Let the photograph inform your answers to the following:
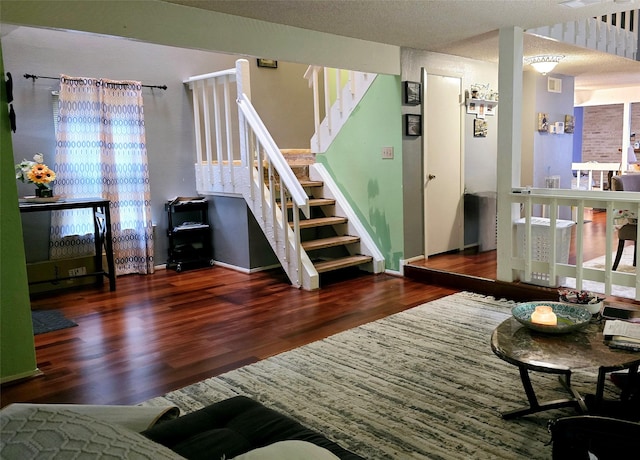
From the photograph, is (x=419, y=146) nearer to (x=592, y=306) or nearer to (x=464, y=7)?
(x=464, y=7)

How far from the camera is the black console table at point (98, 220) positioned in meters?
4.66

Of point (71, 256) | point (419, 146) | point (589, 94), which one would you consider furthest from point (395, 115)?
point (589, 94)

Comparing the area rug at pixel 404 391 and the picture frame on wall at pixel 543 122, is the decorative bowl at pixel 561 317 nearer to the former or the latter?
the area rug at pixel 404 391

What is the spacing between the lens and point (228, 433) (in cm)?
161

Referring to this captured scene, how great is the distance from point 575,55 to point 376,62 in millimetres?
2342

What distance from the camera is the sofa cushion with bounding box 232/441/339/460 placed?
1.27 metres

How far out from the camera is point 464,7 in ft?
12.4

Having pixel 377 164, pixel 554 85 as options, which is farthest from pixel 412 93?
pixel 554 85

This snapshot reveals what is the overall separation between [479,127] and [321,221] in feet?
7.23

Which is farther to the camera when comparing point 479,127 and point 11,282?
point 479,127

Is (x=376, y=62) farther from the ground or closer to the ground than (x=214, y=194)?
farther from the ground

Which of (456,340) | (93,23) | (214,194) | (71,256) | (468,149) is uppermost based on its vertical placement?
(93,23)

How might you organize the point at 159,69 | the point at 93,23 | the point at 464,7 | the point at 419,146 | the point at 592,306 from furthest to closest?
the point at 159,69
the point at 419,146
the point at 464,7
the point at 93,23
the point at 592,306

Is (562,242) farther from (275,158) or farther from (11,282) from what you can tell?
(11,282)
